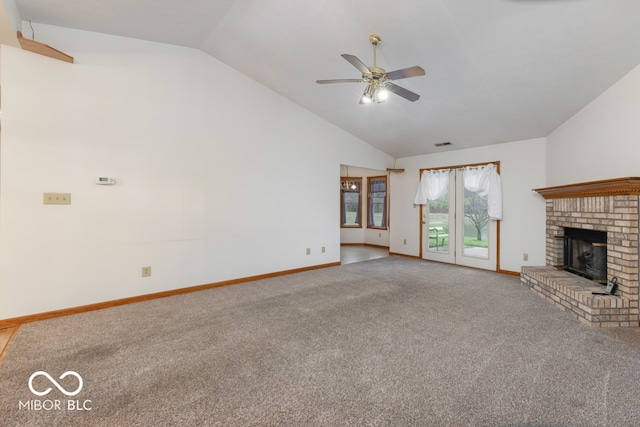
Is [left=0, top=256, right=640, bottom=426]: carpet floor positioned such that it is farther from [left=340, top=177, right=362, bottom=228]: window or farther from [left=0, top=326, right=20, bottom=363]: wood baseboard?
[left=340, top=177, right=362, bottom=228]: window

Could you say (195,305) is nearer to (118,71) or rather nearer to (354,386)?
(354,386)

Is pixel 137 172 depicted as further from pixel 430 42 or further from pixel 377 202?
pixel 377 202

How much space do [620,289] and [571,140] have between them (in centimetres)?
219

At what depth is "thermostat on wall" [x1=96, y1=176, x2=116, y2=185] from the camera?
3423mm

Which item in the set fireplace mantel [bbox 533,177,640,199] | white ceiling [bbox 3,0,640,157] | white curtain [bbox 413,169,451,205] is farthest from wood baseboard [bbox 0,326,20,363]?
white curtain [bbox 413,169,451,205]

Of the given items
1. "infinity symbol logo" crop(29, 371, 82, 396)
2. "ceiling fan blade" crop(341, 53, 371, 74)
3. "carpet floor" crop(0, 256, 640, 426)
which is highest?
"ceiling fan blade" crop(341, 53, 371, 74)

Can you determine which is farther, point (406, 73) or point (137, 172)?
point (137, 172)

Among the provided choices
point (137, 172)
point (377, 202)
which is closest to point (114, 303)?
point (137, 172)

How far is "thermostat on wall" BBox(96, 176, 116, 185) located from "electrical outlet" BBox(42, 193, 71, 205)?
0.33 m

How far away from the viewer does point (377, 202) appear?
8945 mm

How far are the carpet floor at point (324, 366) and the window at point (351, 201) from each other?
5721 mm

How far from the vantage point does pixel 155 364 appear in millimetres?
2217

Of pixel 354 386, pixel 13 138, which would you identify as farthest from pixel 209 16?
pixel 354 386

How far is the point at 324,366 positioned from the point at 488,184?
483 centimetres
